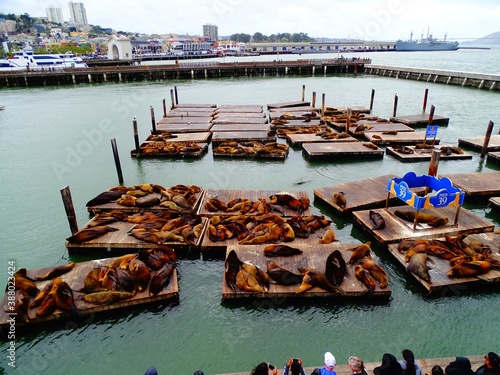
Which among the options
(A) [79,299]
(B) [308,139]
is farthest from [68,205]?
(B) [308,139]

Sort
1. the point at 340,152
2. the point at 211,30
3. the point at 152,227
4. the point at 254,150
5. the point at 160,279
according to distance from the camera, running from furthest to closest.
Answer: the point at 211,30 < the point at 254,150 < the point at 340,152 < the point at 152,227 < the point at 160,279

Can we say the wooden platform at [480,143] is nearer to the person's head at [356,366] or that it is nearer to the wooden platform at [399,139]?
the wooden platform at [399,139]

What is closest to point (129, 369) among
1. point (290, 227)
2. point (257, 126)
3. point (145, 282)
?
point (145, 282)

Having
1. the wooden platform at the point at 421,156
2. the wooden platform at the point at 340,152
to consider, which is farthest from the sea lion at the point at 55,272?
the wooden platform at the point at 421,156

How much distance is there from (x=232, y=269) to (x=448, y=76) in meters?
41.4

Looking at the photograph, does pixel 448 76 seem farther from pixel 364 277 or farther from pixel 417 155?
pixel 364 277

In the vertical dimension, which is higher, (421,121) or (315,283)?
(315,283)

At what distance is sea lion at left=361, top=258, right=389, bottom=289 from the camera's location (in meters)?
6.98

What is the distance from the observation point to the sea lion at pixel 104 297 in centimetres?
657

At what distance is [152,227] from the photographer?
9.03 m

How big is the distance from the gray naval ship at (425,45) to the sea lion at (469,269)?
154 m

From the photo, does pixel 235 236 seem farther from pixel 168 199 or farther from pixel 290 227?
pixel 168 199

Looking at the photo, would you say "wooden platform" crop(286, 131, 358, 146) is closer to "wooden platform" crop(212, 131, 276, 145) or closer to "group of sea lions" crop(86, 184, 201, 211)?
"wooden platform" crop(212, 131, 276, 145)

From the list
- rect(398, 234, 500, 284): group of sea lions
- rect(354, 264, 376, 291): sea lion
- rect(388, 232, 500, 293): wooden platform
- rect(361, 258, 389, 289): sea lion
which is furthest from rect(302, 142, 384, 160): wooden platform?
rect(354, 264, 376, 291): sea lion
